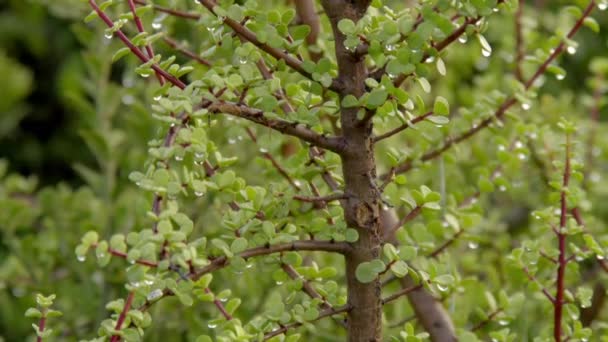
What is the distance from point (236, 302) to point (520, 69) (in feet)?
3.14

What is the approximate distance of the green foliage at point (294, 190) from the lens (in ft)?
2.87

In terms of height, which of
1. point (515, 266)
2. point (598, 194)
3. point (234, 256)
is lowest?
point (598, 194)

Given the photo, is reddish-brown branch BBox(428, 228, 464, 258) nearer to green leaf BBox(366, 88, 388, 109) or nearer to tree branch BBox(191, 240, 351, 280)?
tree branch BBox(191, 240, 351, 280)

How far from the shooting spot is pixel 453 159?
4.54 ft

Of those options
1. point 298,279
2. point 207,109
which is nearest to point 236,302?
point 298,279

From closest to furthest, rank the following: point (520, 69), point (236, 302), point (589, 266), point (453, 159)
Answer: point (236, 302) → point (453, 159) → point (520, 69) → point (589, 266)

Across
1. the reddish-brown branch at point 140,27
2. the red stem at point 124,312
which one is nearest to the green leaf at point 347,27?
the reddish-brown branch at point 140,27

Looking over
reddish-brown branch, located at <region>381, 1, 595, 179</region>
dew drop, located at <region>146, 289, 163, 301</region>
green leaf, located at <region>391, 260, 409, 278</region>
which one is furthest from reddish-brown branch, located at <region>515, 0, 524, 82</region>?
dew drop, located at <region>146, 289, 163, 301</region>

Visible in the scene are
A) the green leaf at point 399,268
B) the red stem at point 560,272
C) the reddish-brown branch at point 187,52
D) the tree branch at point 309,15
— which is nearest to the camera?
the green leaf at point 399,268

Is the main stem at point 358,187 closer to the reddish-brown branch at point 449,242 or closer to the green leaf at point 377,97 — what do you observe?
the green leaf at point 377,97

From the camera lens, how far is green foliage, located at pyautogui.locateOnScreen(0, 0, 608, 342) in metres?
0.87

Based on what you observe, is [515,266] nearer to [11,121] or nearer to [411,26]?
[411,26]

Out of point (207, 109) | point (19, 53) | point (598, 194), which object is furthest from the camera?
point (19, 53)

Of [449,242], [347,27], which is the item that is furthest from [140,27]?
[449,242]
